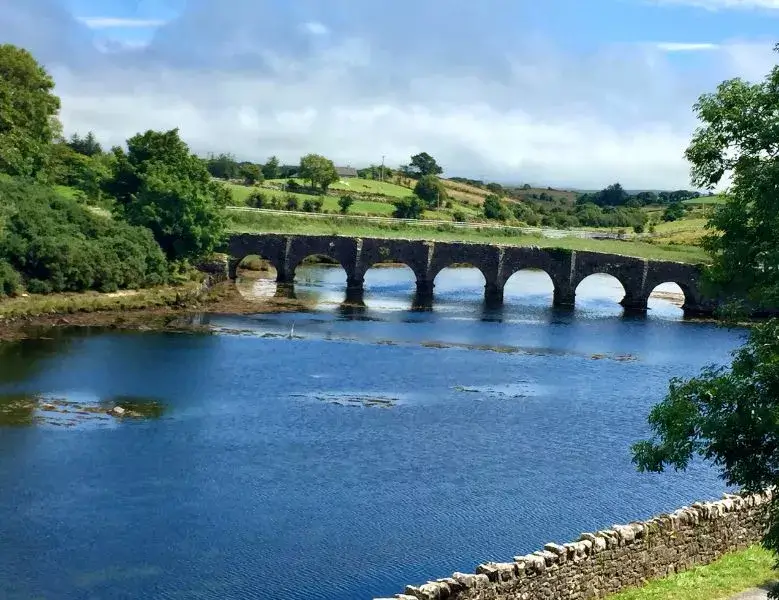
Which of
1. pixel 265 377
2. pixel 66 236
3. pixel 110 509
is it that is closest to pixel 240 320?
pixel 66 236

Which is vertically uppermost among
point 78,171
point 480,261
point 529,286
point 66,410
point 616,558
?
point 78,171

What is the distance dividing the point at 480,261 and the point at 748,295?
6765 centimetres

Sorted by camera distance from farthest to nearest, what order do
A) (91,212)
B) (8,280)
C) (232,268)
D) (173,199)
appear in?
(232,268), (173,199), (91,212), (8,280)

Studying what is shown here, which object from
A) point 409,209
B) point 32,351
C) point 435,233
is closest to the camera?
point 32,351

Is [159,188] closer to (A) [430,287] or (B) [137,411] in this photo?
(A) [430,287]

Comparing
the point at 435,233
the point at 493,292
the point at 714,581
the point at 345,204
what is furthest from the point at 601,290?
the point at 714,581

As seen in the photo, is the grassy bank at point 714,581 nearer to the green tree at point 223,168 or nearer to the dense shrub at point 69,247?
the dense shrub at point 69,247

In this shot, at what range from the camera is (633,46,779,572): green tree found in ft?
57.6

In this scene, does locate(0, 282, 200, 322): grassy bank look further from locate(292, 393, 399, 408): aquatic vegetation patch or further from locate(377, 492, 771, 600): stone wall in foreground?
locate(377, 492, 771, 600): stone wall in foreground

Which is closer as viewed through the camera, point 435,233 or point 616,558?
point 616,558

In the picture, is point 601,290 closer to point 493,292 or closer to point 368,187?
point 493,292

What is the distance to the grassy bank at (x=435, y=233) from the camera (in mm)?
96750

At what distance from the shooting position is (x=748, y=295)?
19297mm

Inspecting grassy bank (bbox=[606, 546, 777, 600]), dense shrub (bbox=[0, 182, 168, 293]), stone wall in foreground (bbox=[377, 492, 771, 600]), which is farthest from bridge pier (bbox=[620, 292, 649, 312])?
grassy bank (bbox=[606, 546, 777, 600])
